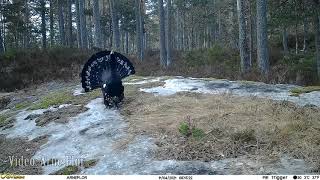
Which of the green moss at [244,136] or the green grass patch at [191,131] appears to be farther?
the green grass patch at [191,131]

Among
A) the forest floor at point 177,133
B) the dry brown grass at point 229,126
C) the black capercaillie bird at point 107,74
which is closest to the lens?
the forest floor at point 177,133

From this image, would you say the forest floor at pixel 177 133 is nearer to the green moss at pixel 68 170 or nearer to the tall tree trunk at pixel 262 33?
the green moss at pixel 68 170

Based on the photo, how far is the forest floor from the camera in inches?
227

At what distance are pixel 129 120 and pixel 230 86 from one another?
3.43 meters

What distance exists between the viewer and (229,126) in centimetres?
696

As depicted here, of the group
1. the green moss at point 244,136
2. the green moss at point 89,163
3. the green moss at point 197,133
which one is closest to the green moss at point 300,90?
the green moss at point 244,136

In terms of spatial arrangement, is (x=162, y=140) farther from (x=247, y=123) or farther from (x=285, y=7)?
(x=285, y=7)

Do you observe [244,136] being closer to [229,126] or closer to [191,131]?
[229,126]

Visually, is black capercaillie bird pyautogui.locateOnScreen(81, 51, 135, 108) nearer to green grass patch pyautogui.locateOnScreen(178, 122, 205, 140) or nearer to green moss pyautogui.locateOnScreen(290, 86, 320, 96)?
green grass patch pyautogui.locateOnScreen(178, 122, 205, 140)

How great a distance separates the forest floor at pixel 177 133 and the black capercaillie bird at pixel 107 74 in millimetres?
296

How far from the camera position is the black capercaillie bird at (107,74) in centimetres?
959

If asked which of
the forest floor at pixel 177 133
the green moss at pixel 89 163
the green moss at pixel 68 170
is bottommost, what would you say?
the green moss at pixel 68 170

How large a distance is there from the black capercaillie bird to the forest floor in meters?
0.30

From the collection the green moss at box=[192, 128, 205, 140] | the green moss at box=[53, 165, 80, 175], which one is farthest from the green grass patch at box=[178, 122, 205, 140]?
the green moss at box=[53, 165, 80, 175]
